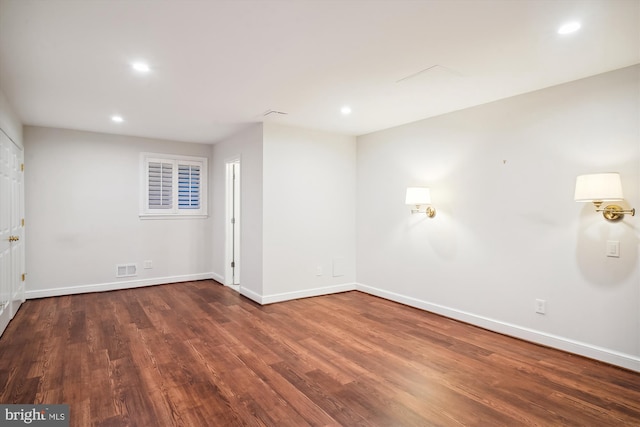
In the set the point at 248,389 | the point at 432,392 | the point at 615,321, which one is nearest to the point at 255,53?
the point at 248,389

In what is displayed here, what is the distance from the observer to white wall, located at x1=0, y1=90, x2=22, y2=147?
11.4 feet

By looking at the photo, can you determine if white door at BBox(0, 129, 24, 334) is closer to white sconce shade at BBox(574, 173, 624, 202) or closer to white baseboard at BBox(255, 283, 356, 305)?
white baseboard at BBox(255, 283, 356, 305)

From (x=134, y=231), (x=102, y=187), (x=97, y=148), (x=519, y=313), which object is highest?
(x=97, y=148)

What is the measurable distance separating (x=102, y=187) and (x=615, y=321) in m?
6.55

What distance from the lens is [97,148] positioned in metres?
5.43

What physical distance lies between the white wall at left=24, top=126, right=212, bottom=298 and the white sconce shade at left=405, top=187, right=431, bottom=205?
13.1 feet

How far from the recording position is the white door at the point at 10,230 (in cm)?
354

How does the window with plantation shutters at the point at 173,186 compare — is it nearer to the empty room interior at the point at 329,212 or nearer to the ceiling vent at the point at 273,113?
the empty room interior at the point at 329,212

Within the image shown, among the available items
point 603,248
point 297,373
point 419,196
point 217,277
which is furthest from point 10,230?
point 603,248

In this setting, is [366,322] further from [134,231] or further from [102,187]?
[102,187]

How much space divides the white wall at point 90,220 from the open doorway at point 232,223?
0.85 metres

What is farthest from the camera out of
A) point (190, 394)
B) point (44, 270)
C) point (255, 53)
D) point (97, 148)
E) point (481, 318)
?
point (97, 148)

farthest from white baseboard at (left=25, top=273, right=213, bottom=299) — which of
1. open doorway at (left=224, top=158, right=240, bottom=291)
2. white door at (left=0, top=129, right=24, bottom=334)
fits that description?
open doorway at (left=224, top=158, right=240, bottom=291)

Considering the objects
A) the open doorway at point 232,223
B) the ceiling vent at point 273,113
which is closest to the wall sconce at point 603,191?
the ceiling vent at point 273,113
